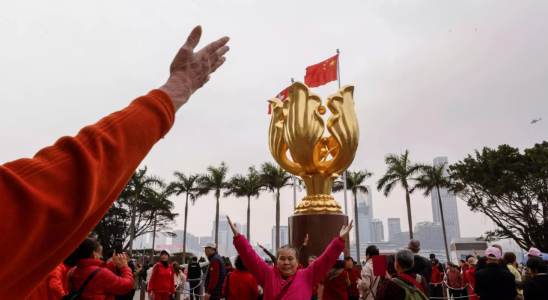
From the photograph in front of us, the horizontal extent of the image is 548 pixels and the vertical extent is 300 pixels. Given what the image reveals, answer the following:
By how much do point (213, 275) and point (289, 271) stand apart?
2.96 metres

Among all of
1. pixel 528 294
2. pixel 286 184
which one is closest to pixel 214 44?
pixel 528 294

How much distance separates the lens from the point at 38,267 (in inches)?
24.8

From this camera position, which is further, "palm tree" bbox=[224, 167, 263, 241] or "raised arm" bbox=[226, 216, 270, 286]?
"palm tree" bbox=[224, 167, 263, 241]

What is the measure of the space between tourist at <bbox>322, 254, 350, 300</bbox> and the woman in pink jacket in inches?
68.5

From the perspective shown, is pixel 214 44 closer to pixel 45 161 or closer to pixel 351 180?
pixel 45 161

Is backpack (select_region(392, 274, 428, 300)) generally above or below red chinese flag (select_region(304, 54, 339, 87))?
below

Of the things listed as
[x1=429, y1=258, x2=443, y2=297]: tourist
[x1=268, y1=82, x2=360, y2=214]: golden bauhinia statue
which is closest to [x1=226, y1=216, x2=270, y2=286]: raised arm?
[x1=268, y1=82, x2=360, y2=214]: golden bauhinia statue

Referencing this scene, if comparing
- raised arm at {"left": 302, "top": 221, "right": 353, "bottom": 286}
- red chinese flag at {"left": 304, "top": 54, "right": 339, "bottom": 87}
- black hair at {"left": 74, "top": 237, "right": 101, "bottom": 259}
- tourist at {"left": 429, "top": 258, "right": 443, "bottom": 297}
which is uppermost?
red chinese flag at {"left": 304, "top": 54, "right": 339, "bottom": 87}

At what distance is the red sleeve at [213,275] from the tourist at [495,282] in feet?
11.5

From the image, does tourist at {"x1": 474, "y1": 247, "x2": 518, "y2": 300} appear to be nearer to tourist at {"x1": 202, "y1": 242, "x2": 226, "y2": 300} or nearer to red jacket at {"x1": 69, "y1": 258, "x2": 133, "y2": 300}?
tourist at {"x1": 202, "y1": 242, "x2": 226, "y2": 300}

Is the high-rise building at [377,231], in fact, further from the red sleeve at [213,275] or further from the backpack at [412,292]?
the backpack at [412,292]

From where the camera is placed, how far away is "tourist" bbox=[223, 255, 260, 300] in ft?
15.4

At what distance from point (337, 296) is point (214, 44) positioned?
430cm

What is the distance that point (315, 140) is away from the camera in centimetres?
748
